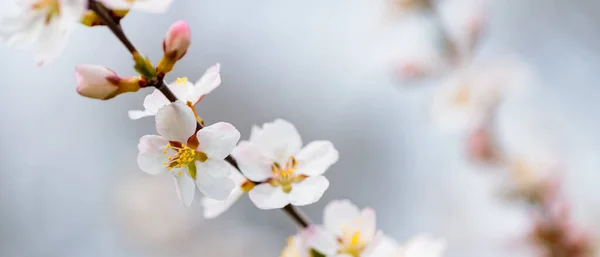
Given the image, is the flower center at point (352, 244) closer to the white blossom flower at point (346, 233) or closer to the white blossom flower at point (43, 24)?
the white blossom flower at point (346, 233)

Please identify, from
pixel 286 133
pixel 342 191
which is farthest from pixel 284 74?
pixel 286 133

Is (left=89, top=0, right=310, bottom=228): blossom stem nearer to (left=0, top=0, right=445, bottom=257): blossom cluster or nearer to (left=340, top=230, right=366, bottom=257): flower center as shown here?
(left=0, top=0, right=445, bottom=257): blossom cluster

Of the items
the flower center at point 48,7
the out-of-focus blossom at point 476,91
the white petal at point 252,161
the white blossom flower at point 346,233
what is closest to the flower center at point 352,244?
the white blossom flower at point 346,233

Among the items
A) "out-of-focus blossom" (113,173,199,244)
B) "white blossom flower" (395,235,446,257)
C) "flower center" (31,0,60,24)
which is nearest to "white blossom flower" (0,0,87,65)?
"flower center" (31,0,60,24)

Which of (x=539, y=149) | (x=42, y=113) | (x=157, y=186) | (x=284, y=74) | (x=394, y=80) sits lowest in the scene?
(x=42, y=113)

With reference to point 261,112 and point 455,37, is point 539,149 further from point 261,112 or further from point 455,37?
point 261,112

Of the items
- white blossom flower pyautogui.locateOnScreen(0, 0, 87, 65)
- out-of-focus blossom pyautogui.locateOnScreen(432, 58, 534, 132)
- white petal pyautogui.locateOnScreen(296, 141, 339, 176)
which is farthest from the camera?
out-of-focus blossom pyautogui.locateOnScreen(432, 58, 534, 132)
